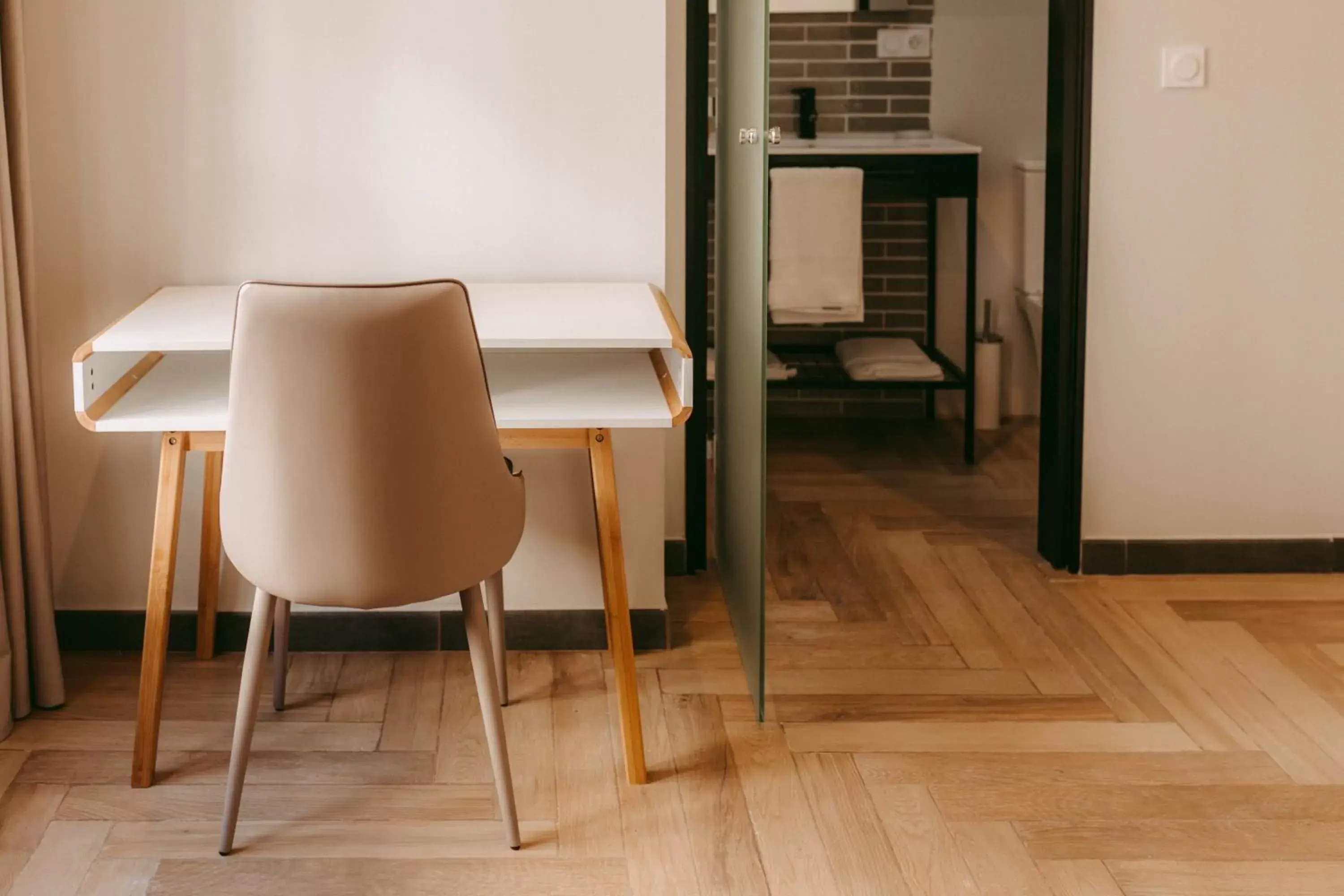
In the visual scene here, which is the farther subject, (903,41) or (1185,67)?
(903,41)

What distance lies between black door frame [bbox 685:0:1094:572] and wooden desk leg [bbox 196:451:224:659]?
1.00 m

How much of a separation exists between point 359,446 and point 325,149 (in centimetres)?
96

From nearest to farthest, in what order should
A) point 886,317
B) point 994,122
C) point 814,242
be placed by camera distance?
point 814,242 → point 994,122 → point 886,317

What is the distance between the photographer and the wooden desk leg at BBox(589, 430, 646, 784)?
2326 mm

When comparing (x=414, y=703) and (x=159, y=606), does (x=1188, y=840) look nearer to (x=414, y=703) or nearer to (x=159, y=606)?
(x=414, y=703)

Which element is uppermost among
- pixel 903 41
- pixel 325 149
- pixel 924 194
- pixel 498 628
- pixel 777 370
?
pixel 903 41

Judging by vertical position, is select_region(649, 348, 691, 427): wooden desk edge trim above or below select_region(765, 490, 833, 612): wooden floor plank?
above

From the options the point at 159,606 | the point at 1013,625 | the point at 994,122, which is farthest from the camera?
the point at 994,122

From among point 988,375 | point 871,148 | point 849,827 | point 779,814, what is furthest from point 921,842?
point 988,375

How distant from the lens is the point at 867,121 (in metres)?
4.73

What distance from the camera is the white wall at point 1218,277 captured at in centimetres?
311

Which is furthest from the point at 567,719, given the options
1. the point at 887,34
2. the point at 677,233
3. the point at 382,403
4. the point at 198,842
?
the point at 887,34

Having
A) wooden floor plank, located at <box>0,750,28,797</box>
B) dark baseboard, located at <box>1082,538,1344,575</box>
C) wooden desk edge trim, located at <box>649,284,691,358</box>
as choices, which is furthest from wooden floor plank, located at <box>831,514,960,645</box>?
wooden floor plank, located at <box>0,750,28,797</box>

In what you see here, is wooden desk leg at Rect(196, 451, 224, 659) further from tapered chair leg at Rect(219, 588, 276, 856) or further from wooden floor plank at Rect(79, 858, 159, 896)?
wooden floor plank at Rect(79, 858, 159, 896)
